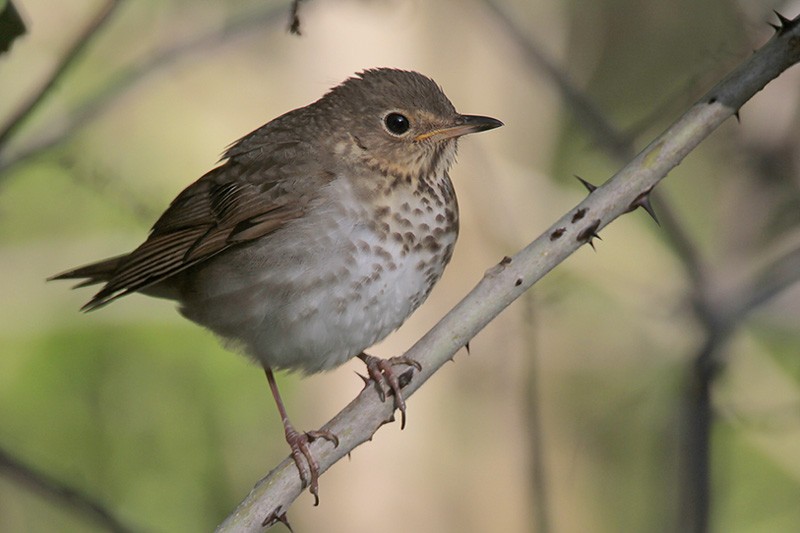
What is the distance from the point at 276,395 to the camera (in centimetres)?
392

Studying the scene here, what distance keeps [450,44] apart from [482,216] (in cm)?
139

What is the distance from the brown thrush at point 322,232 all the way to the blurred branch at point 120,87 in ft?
1.36

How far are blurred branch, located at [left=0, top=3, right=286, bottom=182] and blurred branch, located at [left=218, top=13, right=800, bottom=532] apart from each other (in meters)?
1.42

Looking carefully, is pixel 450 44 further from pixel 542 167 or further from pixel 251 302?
pixel 251 302

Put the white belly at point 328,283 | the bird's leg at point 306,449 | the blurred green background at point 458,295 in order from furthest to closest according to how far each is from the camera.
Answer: the blurred green background at point 458,295
the white belly at point 328,283
the bird's leg at point 306,449

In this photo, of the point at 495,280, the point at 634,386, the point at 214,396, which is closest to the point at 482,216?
the point at 634,386

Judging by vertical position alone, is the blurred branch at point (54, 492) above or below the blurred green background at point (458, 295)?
below

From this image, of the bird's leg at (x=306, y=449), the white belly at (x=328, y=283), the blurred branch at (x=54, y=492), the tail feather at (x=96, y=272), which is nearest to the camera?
the bird's leg at (x=306, y=449)

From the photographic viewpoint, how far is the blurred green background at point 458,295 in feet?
14.3

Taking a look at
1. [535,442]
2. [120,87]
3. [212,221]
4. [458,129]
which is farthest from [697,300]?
[120,87]

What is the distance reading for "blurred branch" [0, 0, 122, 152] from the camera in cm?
304

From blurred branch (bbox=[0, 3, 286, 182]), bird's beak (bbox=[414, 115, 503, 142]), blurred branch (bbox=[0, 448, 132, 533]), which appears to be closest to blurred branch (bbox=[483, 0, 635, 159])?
bird's beak (bbox=[414, 115, 503, 142])

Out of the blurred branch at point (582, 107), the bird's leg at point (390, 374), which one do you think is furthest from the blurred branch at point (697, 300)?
the bird's leg at point (390, 374)

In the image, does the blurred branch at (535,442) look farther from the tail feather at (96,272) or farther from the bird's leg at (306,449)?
the tail feather at (96,272)
